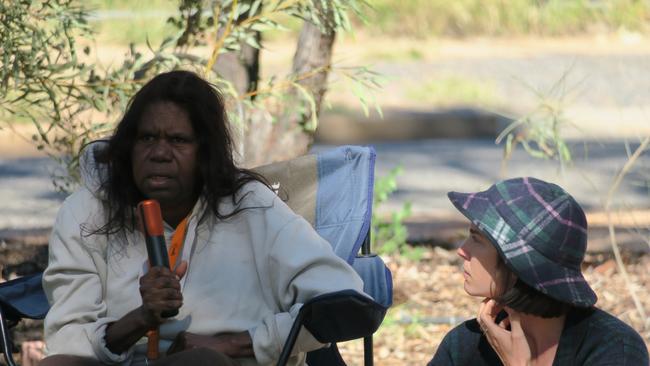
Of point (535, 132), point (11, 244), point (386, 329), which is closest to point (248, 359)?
point (386, 329)

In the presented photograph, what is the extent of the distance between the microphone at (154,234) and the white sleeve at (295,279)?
0.30m

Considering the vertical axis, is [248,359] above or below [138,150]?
below

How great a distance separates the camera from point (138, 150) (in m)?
3.67

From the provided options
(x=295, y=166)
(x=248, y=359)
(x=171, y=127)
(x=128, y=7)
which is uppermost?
(x=171, y=127)

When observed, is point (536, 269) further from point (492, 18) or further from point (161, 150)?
point (492, 18)

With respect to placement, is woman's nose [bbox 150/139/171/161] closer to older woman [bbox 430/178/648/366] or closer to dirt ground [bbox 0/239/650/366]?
older woman [bbox 430/178/648/366]

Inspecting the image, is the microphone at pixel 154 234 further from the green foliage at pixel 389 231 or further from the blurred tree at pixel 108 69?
the green foliage at pixel 389 231

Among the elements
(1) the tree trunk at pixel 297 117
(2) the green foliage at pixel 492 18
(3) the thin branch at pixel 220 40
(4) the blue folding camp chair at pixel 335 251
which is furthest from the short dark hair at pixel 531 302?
(2) the green foliage at pixel 492 18

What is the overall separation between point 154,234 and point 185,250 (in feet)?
1.14

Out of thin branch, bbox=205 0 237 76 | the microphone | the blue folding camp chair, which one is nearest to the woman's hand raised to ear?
the blue folding camp chair

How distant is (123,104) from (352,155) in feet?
3.33

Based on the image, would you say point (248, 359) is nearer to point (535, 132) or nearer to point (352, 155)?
point (352, 155)

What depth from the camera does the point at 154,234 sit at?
3322 mm

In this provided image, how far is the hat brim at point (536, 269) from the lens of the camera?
3059mm
